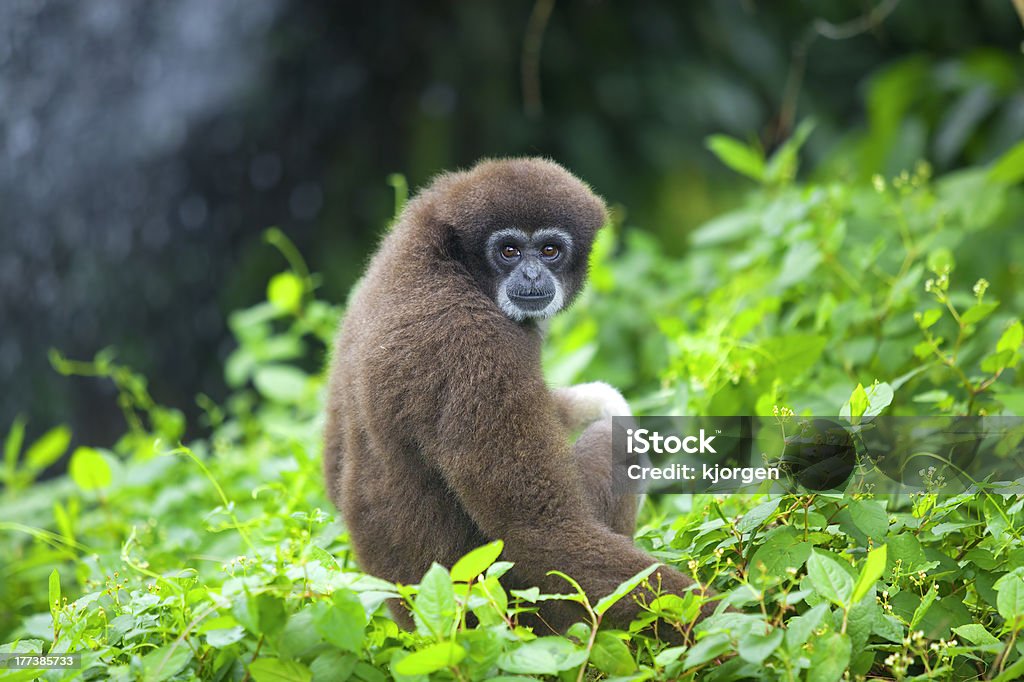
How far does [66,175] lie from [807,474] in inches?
376

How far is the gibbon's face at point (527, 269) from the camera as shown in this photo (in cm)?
406

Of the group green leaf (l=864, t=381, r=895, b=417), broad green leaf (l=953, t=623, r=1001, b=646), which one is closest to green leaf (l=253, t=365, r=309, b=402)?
green leaf (l=864, t=381, r=895, b=417)

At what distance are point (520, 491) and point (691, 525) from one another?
2.21 feet

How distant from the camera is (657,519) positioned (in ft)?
14.8

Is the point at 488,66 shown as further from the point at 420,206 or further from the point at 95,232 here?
the point at 420,206

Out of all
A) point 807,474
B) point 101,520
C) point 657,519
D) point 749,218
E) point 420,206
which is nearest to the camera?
point 807,474

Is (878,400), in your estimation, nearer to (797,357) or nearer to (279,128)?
(797,357)

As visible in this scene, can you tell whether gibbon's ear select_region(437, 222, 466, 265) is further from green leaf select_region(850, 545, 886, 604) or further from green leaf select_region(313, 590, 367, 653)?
green leaf select_region(850, 545, 886, 604)

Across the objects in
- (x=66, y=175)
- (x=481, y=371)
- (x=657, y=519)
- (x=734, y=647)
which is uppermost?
(x=66, y=175)

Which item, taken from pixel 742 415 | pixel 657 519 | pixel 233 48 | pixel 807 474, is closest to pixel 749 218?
pixel 742 415

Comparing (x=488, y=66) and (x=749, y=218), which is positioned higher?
(x=488, y=66)

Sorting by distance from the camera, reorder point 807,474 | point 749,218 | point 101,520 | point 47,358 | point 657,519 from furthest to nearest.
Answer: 1. point 47,358
2. point 749,218
3. point 101,520
4. point 657,519
5. point 807,474

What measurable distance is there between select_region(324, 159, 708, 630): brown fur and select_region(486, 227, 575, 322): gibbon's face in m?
0.04

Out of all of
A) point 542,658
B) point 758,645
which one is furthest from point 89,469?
point 758,645
